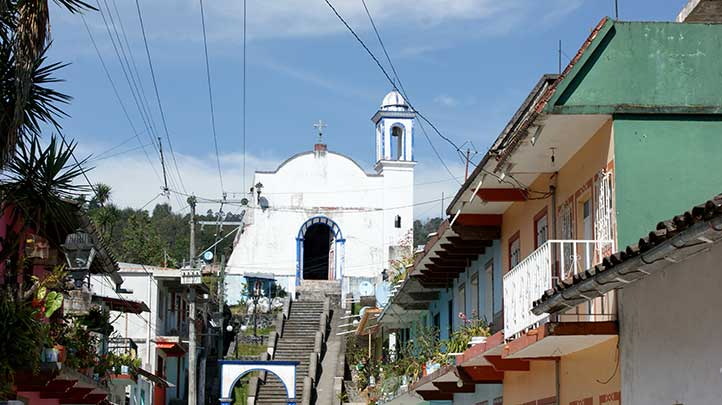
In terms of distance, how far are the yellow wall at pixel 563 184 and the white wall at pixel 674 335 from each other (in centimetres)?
191

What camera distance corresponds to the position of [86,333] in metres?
21.0

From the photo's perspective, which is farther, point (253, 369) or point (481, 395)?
point (253, 369)

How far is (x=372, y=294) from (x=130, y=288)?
11.0 m

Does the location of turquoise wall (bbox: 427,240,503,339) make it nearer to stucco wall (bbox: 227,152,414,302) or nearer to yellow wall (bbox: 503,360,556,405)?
yellow wall (bbox: 503,360,556,405)

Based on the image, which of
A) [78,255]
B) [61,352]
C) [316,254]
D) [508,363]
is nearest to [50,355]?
[61,352]

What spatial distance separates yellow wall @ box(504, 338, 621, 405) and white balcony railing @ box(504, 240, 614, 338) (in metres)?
0.81

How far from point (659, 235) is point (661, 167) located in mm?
4200

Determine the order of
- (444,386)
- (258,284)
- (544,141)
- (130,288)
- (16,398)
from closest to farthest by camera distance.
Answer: (544,141)
(16,398)
(444,386)
(130,288)
(258,284)

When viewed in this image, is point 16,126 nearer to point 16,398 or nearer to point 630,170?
point 630,170

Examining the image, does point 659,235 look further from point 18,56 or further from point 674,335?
point 18,56

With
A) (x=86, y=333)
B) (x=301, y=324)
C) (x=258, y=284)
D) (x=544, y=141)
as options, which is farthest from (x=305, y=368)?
(x=544, y=141)

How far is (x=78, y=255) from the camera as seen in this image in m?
19.8

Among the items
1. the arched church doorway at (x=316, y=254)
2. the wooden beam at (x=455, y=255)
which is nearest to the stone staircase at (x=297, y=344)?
the arched church doorway at (x=316, y=254)

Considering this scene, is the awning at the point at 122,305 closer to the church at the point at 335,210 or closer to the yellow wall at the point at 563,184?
the yellow wall at the point at 563,184
